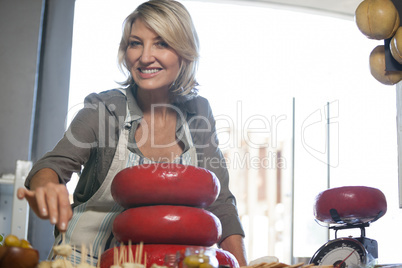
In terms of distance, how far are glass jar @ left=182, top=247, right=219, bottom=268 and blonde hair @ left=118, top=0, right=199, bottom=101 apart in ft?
2.48

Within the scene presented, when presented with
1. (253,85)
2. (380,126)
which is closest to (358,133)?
(380,126)

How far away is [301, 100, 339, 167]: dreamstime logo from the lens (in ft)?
9.36

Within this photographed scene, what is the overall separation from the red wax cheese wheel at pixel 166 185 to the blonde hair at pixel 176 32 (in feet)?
1.85

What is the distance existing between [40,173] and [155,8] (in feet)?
1.96

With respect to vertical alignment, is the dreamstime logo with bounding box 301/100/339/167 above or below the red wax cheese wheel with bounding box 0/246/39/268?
above

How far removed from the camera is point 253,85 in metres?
2.83

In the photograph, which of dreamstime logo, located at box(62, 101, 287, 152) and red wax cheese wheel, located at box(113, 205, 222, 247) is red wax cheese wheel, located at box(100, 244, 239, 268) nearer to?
red wax cheese wheel, located at box(113, 205, 222, 247)

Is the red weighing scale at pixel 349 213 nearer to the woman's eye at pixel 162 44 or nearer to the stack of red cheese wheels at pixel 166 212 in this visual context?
the stack of red cheese wheels at pixel 166 212

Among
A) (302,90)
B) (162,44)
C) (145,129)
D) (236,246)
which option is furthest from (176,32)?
(302,90)

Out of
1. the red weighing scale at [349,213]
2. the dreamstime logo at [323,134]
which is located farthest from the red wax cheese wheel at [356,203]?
the dreamstime logo at [323,134]

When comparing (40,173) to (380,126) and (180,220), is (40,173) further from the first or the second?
(380,126)

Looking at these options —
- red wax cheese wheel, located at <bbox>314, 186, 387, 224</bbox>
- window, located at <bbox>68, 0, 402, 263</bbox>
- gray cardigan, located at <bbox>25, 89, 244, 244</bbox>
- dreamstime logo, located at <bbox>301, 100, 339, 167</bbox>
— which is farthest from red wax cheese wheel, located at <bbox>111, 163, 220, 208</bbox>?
dreamstime logo, located at <bbox>301, 100, 339, 167</bbox>

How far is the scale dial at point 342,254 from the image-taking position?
3.69ft

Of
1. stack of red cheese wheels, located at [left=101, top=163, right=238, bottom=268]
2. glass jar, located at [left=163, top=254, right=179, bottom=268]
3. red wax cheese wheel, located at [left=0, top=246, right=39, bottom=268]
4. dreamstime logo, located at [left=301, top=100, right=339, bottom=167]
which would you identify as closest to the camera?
red wax cheese wheel, located at [left=0, top=246, right=39, bottom=268]
